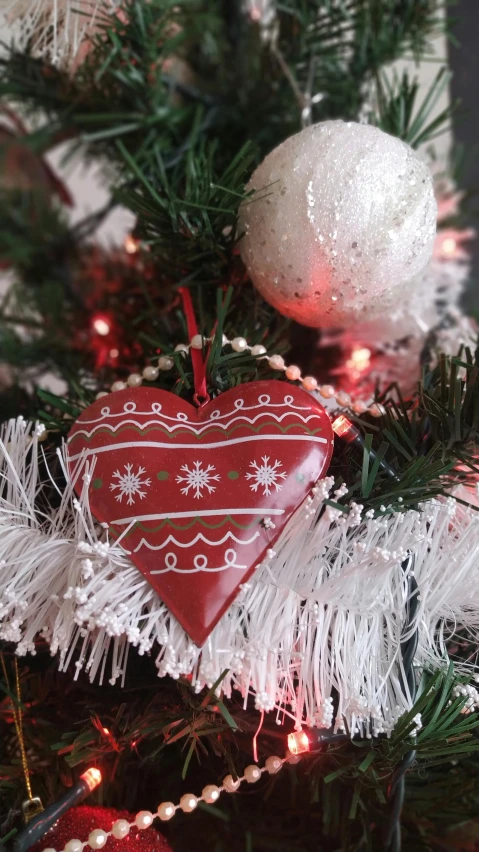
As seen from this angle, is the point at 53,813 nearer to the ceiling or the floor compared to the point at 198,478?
nearer to the floor

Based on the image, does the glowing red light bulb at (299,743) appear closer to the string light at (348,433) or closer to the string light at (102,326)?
the string light at (348,433)

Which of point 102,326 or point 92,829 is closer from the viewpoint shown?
point 92,829

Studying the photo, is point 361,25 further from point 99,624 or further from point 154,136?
point 99,624

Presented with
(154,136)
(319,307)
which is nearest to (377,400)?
(319,307)

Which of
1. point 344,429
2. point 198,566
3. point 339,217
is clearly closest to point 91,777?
point 198,566

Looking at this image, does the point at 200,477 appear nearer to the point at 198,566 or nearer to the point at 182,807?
the point at 198,566

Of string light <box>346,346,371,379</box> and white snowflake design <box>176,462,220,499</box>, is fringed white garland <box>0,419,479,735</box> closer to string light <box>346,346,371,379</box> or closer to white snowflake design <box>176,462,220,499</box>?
white snowflake design <box>176,462,220,499</box>

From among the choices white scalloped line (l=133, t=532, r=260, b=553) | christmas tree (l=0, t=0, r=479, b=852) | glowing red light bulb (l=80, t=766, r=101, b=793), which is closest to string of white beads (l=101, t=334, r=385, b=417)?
christmas tree (l=0, t=0, r=479, b=852)
